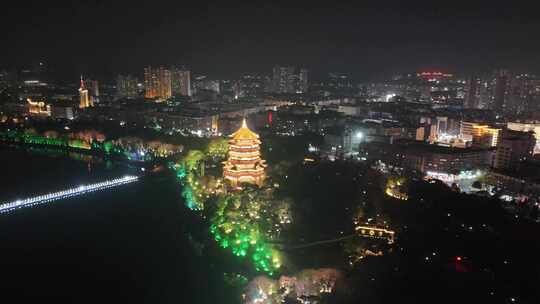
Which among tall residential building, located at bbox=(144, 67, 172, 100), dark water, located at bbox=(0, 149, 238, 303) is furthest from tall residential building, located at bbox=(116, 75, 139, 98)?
dark water, located at bbox=(0, 149, 238, 303)

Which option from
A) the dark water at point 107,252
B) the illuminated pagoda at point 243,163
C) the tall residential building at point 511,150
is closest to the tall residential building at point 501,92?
the tall residential building at point 511,150

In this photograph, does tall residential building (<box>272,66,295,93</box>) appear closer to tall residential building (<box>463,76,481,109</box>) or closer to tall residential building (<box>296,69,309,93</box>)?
tall residential building (<box>296,69,309,93</box>)

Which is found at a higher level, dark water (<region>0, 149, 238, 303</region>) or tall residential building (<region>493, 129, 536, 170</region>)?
tall residential building (<region>493, 129, 536, 170</region>)

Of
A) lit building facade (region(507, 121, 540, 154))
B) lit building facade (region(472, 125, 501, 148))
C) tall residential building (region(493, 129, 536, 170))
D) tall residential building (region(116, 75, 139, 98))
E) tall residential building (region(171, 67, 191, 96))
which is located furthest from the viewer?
tall residential building (region(116, 75, 139, 98))

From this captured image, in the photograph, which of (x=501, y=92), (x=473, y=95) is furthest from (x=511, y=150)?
(x=473, y=95)

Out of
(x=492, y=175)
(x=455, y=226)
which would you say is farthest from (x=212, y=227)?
(x=492, y=175)

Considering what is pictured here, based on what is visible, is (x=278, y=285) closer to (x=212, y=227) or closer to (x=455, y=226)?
(x=212, y=227)
